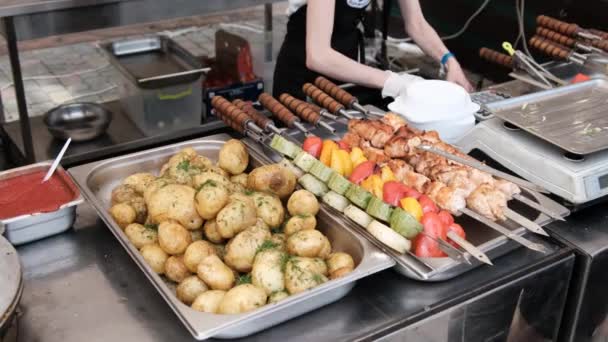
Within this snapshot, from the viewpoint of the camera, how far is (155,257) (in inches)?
63.2

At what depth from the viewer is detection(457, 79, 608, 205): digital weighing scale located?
6.08 feet

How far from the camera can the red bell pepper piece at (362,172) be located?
1.85m

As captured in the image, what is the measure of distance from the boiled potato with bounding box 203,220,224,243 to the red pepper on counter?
18.9 inches

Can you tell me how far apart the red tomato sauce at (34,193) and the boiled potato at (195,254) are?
1.23 ft

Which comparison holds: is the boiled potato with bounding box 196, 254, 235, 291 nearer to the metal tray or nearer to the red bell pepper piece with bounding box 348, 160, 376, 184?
the red bell pepper piece with bounding box 348, 160, 376, 184

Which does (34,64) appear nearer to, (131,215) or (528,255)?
(131,215)

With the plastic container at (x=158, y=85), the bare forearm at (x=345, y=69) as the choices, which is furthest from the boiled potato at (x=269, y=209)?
the plastic container at (x=158, y=85)

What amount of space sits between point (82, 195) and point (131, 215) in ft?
0.53

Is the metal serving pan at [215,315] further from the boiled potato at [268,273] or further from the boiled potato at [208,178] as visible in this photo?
the boiled potato at [208,178]

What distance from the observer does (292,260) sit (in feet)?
5.02

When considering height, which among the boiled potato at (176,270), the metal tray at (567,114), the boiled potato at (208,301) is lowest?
the boiled potato at (176,270)

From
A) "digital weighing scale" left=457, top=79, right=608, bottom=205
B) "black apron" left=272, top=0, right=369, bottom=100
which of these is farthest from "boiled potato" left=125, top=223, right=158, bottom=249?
"black apron" left=272, top=0, right=369, bottom=100

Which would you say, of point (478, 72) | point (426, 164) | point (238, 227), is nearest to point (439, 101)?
point (426, 164)

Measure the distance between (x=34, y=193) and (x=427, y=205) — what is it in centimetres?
103
